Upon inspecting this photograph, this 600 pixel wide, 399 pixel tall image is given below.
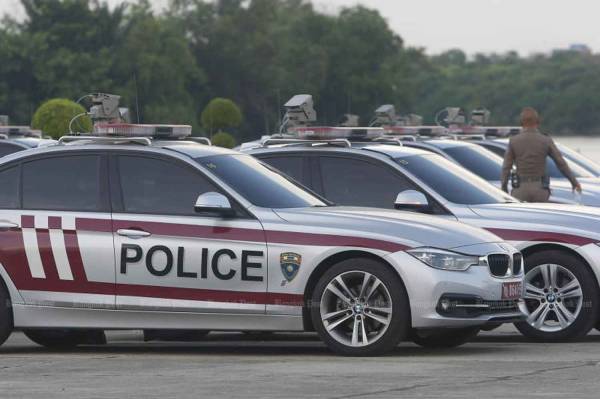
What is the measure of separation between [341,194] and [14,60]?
79.6 meters

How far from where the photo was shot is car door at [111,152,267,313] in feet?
36.7

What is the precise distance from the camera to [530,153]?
16328 millimetres

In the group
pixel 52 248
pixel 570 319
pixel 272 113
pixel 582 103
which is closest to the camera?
pixel 52 248

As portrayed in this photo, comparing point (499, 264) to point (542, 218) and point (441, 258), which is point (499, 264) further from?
point (542, 218)

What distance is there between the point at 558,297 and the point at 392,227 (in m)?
2.03

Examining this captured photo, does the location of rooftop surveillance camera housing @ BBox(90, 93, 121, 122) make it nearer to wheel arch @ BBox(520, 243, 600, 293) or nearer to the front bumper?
wheel arch @ BBox(520, 243, 600, 293)

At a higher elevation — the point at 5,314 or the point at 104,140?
the point at 104,140

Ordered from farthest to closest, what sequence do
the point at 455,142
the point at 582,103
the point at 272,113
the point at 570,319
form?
the point at 272,113
the point at 582,103
the point at 455,142
the point at 570,319

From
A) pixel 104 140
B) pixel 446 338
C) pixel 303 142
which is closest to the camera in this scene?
pixel 446 338

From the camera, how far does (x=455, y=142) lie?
19.9 m

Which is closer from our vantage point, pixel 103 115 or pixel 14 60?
pixel 103 115

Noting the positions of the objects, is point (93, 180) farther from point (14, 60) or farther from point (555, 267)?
point (14, 60)

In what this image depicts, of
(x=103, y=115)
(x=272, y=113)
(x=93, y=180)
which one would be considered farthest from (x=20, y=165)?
(x=272, y=113)

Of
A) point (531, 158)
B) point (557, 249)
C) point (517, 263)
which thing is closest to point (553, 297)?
point (557, 249)
